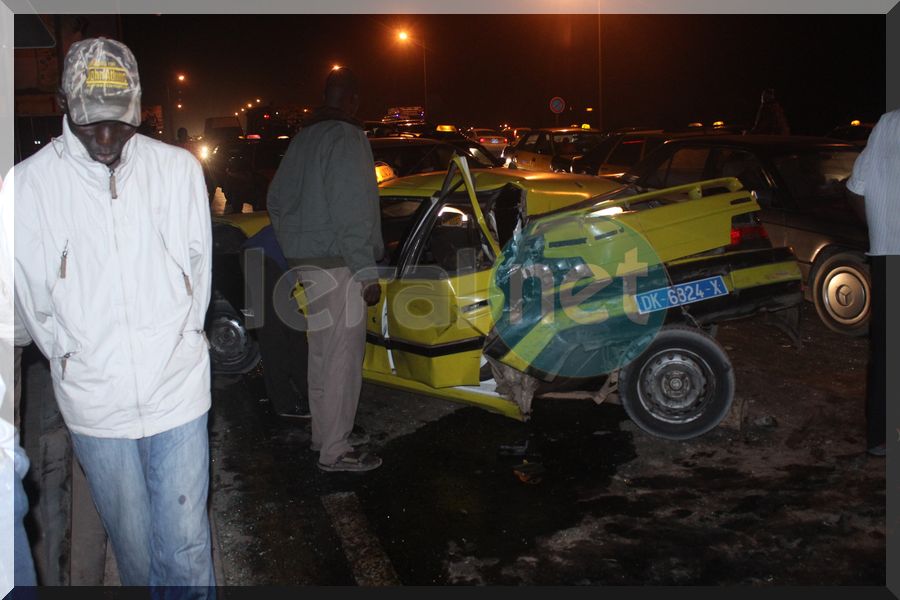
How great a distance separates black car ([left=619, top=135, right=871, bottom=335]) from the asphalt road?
4.57 ft

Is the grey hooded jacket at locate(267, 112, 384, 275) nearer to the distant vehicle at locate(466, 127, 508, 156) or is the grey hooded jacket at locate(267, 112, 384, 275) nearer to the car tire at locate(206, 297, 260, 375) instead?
the car tire at locate(206, 297, 260, 375)

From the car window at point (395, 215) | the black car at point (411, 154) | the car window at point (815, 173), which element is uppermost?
the black car at point (411, 154)

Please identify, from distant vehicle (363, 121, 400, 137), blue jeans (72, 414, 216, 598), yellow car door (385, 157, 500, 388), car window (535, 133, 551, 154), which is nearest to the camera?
blue jeans (72, 414, 216, 598)

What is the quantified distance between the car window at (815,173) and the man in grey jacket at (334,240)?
466 cm

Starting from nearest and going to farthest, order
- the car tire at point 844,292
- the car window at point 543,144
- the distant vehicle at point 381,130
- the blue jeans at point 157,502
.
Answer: the blue jeans at point 157,502
the car tire at point 844,292
the car window at point 543,144
the distant vehicle at point 381,130

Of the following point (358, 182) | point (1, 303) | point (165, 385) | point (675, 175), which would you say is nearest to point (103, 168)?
point (1, 303)

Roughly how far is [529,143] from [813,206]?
1070 centimetres

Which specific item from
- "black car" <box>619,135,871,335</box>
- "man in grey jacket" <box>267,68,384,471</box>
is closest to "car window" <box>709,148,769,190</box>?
"black car" <box>619,135,871,335</box>

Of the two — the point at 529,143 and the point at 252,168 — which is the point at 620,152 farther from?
the point at 252,168

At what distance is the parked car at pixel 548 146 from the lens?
54.1 feet

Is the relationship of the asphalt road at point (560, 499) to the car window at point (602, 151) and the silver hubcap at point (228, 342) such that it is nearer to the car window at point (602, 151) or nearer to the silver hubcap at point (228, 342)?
the silver hubcap at point (228, 342)

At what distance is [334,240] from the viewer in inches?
170

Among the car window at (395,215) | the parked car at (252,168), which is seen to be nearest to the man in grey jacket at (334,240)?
the car window at (395,215)

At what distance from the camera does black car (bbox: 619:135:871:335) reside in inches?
270
